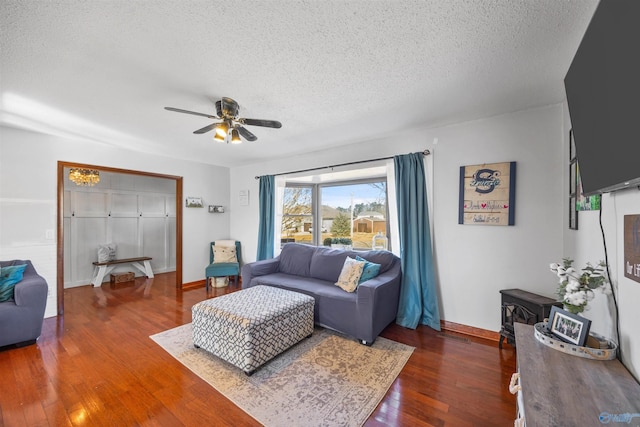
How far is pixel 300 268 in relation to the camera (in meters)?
3.78

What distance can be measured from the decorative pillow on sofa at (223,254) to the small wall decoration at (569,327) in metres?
4.59

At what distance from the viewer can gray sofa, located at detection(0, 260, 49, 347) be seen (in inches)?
95.0

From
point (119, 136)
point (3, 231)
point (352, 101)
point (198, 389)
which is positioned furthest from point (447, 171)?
point (3, 231)

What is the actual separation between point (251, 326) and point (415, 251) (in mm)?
2004

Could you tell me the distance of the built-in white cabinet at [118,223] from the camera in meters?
4.75

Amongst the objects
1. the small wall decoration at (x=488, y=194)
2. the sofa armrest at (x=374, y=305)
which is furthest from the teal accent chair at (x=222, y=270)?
the small wall decoration at (x=488, y=194)

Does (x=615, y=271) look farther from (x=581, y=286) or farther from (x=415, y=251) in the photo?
(x=415, y=251)

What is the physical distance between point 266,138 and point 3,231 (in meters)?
3.29

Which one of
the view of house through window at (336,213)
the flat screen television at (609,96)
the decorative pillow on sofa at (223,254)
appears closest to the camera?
the flat screen television at (609,96)

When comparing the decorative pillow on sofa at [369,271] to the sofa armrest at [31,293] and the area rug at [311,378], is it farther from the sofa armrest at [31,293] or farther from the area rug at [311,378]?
the sofa armrest at [31,293]

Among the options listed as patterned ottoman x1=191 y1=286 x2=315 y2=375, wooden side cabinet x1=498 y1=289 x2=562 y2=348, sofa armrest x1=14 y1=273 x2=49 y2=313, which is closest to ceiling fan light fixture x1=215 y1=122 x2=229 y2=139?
patterned ottoman x1=191 y1=286 x2=315 y2=375

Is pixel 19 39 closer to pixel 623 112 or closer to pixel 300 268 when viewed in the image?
pixel 623 112

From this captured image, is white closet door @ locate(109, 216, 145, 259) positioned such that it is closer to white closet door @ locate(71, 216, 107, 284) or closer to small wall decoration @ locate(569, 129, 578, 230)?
white closet door @ locate(71, 216, 107, 284)

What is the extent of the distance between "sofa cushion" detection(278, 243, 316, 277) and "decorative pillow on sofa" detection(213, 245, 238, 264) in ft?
4.53
